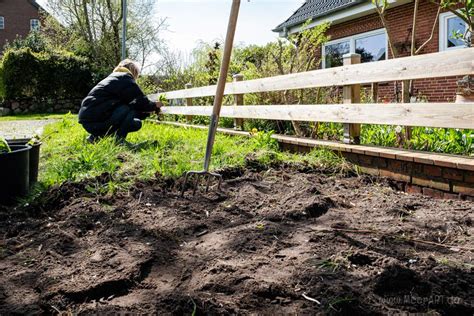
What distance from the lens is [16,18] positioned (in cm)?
3731

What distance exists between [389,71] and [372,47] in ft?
27.9

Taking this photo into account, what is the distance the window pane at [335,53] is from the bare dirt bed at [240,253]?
9904 mm

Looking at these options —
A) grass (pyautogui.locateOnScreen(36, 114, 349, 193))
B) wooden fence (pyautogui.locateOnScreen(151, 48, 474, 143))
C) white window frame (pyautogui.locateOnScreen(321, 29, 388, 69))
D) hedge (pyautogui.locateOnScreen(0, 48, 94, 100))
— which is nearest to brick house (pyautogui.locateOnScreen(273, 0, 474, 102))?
white window frame (pyautogui.locateOnScreen(321, 29, 388, 69))

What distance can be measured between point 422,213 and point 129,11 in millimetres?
24126

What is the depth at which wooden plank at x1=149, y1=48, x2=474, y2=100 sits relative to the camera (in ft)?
9.57

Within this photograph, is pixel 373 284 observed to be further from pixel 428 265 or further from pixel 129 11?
pixel 129 11

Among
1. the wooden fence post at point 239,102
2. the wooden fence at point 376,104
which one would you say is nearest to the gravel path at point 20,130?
the wooden fence post at point 239,102

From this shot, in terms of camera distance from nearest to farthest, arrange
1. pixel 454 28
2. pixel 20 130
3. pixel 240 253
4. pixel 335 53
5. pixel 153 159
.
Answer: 1. pixel 240 253
2. pixel 153 159
3. pixel 454 28
4. pixel 20 130
5. pixel 335 53

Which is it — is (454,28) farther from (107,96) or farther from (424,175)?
(107,96)

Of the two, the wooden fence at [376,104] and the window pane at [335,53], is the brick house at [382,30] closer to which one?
the window pane at [335,53]

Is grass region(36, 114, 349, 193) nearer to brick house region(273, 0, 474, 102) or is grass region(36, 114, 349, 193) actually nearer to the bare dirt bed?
the bare dirt bed

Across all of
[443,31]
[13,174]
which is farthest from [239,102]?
[443,31]

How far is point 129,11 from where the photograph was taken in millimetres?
23719

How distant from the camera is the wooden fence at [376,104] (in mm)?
2922
